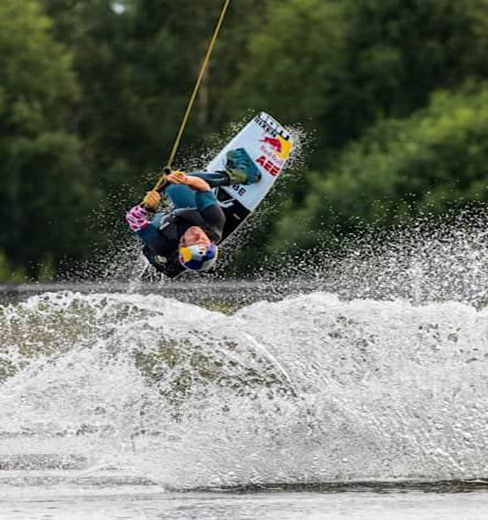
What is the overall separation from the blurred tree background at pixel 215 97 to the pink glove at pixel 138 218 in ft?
46.6

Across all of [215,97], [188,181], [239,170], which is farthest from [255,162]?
[215,97]

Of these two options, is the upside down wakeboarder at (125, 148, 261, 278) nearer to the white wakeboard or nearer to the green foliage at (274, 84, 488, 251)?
the white wakeboard

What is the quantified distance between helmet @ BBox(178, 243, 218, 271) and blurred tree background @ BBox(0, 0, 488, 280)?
47.0 ft

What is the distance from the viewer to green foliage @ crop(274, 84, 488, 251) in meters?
22.7

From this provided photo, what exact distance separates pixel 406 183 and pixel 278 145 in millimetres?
13849

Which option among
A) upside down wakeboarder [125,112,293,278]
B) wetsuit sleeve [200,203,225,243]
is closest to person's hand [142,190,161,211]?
upside down wakeboarder [125,112,293,278]

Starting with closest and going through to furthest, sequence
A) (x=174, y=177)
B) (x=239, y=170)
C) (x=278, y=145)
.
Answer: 1. (x=174, y=177)
2. (x=239, y=170)
3. (x=278, y=145)

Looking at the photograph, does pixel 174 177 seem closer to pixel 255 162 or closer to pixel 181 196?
pixel 181 196

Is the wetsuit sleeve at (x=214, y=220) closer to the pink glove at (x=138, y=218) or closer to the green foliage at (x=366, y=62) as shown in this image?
the pink glove at (x=138, y=218)

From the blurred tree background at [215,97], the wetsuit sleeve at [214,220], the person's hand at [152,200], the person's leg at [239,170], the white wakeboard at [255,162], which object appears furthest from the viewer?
the blurred tree background at [215,97]

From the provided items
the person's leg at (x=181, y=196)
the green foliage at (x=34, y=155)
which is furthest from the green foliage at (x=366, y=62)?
the person's leg at (x=181, y=196)

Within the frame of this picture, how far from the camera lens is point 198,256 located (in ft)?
34.0

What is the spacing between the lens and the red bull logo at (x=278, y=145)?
37.0 ft

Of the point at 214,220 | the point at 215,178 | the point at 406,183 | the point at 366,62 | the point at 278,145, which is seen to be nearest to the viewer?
the point at 214,220
